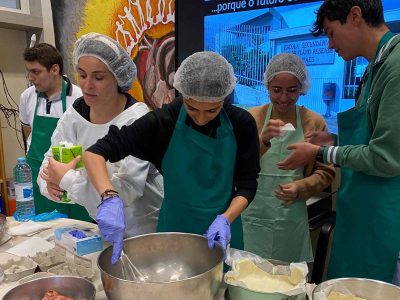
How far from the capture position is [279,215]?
6.48ft

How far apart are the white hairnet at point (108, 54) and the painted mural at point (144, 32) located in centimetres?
144

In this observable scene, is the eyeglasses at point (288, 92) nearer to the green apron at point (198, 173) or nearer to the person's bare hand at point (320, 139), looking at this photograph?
the person's bare hand at point (320, 139)

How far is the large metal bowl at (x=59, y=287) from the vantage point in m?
0.96

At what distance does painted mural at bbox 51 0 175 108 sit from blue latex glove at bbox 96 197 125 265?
212 cm

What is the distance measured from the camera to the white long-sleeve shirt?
1342 millimetres

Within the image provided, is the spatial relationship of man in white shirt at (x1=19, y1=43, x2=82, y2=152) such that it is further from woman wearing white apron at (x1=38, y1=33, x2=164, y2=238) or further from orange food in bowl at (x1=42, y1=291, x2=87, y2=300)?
orange food in bowl at (x1=42, y1=291, x2=87, y2=300)

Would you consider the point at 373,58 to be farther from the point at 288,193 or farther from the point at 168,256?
the point at 168,256

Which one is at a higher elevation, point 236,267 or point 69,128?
point 69,128

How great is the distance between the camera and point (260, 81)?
2.42 meters

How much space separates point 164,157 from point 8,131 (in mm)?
3434

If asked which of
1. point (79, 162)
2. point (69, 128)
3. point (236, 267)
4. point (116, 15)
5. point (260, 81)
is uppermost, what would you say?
point (116, 15)

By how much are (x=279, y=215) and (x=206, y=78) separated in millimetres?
1107

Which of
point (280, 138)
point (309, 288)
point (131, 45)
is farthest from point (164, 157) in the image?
point (131, 45)

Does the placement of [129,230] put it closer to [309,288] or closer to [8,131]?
[309,288]
